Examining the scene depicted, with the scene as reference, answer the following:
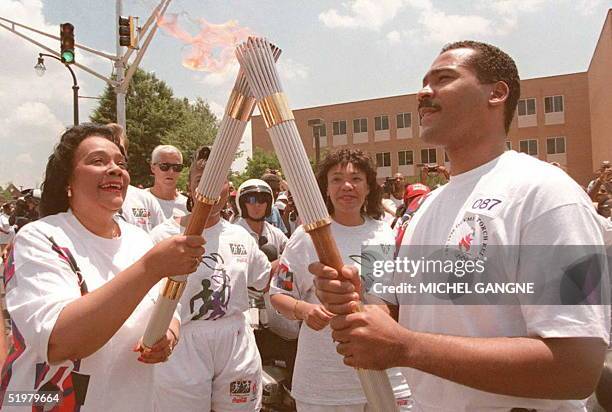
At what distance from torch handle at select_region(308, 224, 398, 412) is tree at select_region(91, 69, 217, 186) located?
35937 millimetres

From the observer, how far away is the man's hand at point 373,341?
1568 millimetres

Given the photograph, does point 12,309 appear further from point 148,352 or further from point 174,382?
point 174,382

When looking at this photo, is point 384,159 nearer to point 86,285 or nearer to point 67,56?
point 67,56

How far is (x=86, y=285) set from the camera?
2143 mm

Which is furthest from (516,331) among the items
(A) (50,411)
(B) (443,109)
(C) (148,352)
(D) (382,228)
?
(D) (382,228)

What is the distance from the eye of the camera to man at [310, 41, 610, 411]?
1548 millimetres

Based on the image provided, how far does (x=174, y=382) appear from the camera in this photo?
10.8ft

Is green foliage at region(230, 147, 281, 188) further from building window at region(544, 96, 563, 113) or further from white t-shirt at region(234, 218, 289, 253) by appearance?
white t-shirt at region(234, 218, 289, 253)

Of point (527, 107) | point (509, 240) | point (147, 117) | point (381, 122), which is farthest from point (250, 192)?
point (381, 122)

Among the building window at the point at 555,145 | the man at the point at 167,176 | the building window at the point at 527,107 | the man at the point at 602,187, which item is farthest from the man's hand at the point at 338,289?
the building window at the point at 555,145

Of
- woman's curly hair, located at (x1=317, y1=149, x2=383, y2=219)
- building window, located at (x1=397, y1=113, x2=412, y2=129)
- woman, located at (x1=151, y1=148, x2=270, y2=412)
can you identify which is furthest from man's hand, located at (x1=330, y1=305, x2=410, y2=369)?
building window, located at (x1=397, y1=113, x2=412, y2=129)

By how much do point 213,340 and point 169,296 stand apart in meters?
1.45

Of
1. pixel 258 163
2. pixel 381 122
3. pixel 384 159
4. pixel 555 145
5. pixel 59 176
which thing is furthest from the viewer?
pixel 384 159

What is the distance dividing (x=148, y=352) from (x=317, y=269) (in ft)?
2.82
